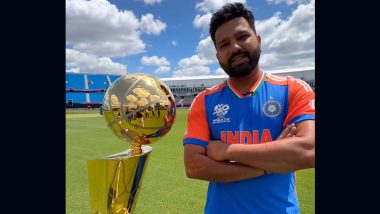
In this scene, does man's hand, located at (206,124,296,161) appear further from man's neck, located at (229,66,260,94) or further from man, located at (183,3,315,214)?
A: man's neck, located at (229,66,260,94)

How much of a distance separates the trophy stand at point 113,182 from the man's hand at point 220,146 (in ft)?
1.27

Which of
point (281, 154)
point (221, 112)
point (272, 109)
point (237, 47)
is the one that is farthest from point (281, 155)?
point (237, 47)

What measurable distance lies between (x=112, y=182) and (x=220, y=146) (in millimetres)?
532

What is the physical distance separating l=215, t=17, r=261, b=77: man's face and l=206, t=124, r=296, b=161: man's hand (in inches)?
13.1

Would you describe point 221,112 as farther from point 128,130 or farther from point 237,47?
point 128,130

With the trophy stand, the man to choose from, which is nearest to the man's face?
the man

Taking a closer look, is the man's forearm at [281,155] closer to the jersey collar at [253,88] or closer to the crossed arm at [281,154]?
the crossed arm at [281,154]

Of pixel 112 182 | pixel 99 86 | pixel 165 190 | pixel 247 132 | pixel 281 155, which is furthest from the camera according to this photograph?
pixel 99 86

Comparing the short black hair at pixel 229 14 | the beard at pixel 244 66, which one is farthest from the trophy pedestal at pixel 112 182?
the short black hair at pixel 229 14

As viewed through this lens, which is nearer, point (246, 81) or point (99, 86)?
point (246, 81)

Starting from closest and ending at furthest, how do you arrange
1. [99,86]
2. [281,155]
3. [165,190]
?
1. [281,155]
2. [165,190]
3. [99,86]

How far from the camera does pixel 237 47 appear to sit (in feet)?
4.37

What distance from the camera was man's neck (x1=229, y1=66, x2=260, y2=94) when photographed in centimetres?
145

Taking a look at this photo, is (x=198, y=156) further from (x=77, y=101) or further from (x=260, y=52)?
(x=77, y=101)
